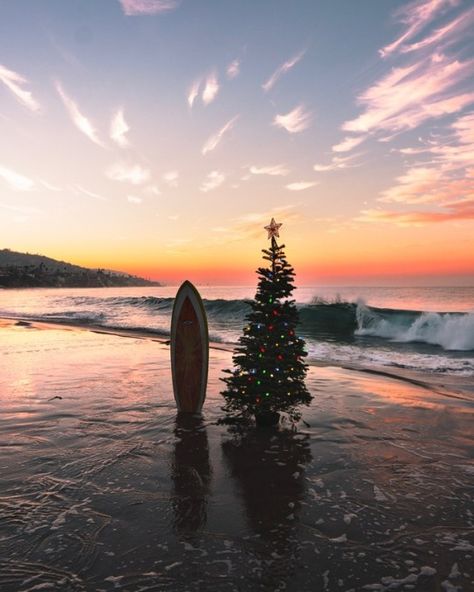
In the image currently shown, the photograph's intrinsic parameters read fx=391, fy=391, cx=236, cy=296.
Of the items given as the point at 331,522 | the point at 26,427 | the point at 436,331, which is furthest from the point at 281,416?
the point at 436,331

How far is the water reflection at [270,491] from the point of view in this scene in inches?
125

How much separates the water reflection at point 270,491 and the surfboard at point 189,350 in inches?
51.4

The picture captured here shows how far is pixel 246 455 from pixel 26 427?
12.1ft

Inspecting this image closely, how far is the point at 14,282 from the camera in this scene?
196750 mm

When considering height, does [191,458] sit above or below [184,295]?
below

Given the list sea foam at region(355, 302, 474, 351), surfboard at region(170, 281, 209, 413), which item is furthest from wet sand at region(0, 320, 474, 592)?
sea foam at region(355, 302, 474, 351)

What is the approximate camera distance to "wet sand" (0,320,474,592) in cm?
307

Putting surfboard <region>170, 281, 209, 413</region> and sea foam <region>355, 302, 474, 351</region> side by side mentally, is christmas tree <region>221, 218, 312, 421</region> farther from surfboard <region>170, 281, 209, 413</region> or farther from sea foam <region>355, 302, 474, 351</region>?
sea foam <region>355, 302, 474, 351</region>

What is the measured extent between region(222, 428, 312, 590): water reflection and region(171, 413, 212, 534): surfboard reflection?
35cm

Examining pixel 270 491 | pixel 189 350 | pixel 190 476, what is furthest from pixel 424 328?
pixel 190 476

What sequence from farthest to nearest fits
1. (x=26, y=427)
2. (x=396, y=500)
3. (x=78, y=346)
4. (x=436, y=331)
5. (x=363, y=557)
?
1. (x=436, y=331)
2. (x=78, y=346)
3. (x=26, y=427)
4. (x=396, y=500)
5. (x=363, y=557)

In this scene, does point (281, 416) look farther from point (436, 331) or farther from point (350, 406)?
point (436, 331)

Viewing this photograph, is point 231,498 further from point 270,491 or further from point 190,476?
point 190,476

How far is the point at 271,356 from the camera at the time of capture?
6.11 m
